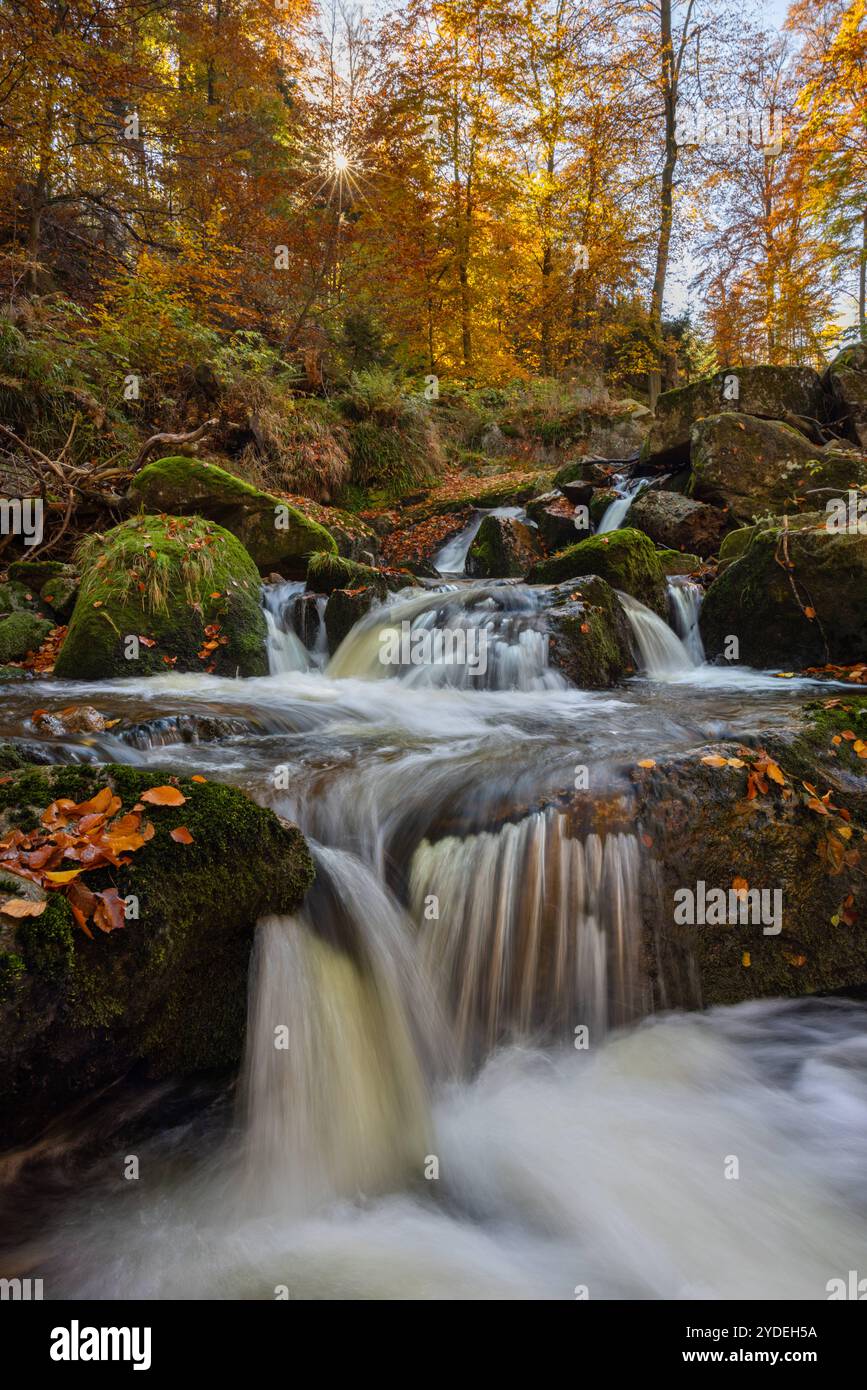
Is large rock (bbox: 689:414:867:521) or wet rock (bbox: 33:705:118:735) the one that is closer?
wet rock (bbox: 33:705:118:735)

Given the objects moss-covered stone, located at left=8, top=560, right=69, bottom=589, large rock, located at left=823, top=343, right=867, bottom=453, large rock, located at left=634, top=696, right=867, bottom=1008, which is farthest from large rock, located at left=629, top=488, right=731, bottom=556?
moss-covered stone, located at left=8, top=560, right=69, bottom=589

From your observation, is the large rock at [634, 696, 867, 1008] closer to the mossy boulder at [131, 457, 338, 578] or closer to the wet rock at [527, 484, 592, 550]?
the mossy boulder at [131, 457, 338, 578]

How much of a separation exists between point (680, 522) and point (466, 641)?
15.7 ft

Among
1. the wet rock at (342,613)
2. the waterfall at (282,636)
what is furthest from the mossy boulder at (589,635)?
the waterfall at (282,636)

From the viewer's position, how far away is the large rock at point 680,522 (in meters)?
9.77

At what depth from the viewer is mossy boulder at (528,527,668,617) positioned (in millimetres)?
7773

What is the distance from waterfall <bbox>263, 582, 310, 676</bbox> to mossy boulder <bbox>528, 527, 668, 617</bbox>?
10.7 feet

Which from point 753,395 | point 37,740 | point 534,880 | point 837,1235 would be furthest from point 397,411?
point 837,1235

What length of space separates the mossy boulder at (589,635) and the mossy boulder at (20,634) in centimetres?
529

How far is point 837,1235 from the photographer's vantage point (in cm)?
225
